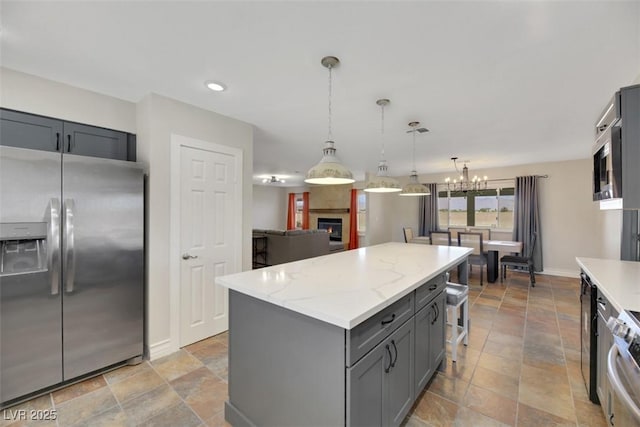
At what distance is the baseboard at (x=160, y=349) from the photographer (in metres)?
2.44

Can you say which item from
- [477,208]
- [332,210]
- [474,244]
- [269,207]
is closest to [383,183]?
[474,244]

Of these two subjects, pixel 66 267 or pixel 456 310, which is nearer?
pixel 66 267

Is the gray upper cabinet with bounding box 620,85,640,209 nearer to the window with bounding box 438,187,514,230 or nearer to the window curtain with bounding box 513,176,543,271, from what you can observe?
the window curtain with bounding box 513,176,543,271

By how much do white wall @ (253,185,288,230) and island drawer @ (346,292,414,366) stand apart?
8562mm

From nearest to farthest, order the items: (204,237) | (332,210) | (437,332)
→ (437,332), (204,237), (332,210)

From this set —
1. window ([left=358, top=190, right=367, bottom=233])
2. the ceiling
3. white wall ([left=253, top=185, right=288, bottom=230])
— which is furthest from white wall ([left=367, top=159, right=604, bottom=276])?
white wall ([left=253, top=185, right=288, bottom=230])

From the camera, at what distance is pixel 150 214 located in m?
2.43

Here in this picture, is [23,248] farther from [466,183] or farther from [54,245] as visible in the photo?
[466,183]

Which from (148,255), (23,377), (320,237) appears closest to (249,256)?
(148,255)

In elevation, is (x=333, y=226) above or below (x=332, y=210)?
below

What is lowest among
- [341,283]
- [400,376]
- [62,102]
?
[400,376]

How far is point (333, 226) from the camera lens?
366 inches

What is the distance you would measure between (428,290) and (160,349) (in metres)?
2.42

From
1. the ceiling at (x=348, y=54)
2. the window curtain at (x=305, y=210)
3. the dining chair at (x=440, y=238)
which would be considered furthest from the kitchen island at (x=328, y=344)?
the window curtain at (x=305, y=210)
